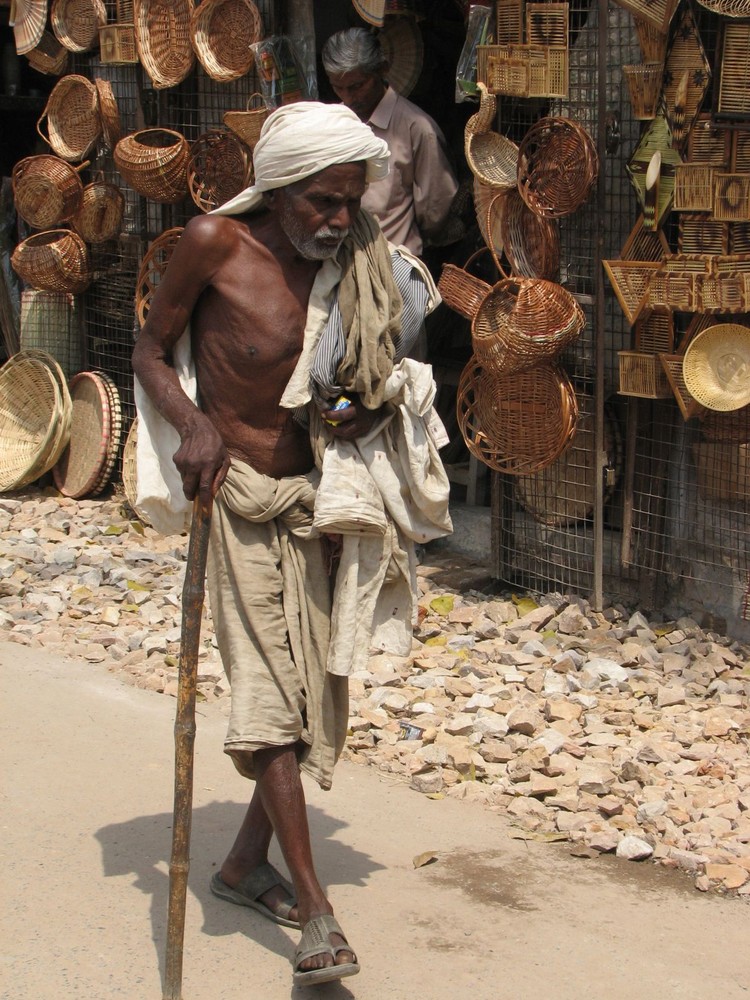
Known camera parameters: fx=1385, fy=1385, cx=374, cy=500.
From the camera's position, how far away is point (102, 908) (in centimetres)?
359

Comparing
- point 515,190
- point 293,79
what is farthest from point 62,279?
point 515,190

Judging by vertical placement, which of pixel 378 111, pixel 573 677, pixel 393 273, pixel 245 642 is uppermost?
pixel 378 111

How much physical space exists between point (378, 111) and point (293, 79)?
1.92 ft

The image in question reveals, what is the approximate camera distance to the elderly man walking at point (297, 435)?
3.20m

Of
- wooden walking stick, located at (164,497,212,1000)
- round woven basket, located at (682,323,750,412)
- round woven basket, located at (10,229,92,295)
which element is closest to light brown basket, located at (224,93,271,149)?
round woven basket, located at (10,229,92,295)

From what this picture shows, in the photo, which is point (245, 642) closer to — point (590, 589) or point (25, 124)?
point (590, 589)

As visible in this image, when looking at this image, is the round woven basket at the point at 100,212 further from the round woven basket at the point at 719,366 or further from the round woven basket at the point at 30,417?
the round woven basket at the point at 719,366

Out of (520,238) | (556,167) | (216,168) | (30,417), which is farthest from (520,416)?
(30,417)

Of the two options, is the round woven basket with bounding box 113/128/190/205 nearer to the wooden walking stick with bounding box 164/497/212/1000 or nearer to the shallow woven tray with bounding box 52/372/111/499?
the shallow woven tray with bounding box 52/372/111/499

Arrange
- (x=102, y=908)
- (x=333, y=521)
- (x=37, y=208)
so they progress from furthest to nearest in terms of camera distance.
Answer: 1. (x=37, y=208)
2. (x=102, y=908)
3. (x=333, y=521)

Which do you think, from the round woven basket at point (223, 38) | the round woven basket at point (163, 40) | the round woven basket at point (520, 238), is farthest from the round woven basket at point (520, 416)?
the round woven basket at point (163, 40)

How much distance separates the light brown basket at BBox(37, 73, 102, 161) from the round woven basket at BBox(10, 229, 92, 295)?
0.47 metres

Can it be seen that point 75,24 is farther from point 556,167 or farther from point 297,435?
point 297,435

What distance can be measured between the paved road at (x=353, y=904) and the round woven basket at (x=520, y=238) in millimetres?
2368
